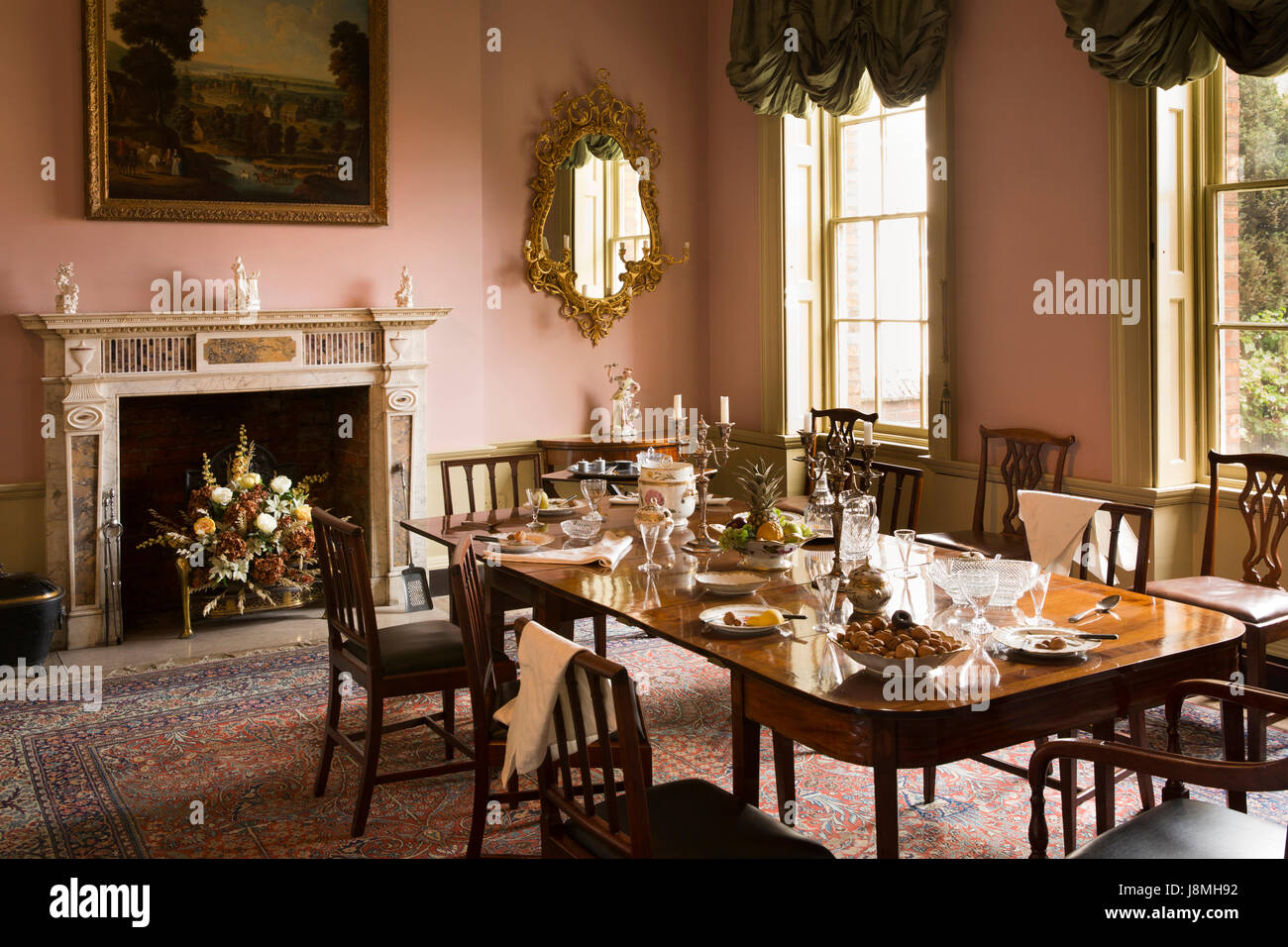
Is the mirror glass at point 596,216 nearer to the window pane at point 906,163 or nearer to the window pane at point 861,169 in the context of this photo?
the window pane at point 861,169

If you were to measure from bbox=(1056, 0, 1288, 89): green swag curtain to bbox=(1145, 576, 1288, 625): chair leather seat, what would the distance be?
1.81 m

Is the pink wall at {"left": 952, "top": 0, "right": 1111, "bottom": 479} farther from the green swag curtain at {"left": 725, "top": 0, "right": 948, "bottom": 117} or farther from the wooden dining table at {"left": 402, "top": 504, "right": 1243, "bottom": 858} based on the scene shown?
the wooden dining table at {"left": 402, "top": 504, "right": 1243, "bottom": 858}

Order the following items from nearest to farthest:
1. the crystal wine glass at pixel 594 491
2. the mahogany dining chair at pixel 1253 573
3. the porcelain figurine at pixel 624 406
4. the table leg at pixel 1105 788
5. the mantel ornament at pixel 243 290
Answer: the table leg at pixel 1105 788
the mahogany dining chair at pixel 1253 573
the crystal wine glass at pixel 594 491
the mantel ornament at pixel 243 290
the porcelain figurine at pixel 624 406

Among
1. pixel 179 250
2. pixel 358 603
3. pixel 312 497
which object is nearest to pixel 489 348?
pixel 312 497

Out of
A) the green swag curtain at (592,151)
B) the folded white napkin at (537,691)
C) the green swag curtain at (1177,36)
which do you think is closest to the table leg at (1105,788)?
the folded white napkin at (537,691)

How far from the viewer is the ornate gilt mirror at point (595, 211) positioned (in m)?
6.95

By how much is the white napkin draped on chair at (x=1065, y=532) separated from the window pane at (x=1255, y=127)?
5.53ft

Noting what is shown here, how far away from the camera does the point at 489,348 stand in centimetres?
684

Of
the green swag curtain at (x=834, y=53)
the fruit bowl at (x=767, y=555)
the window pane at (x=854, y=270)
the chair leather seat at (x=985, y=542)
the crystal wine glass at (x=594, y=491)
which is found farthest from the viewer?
the window pane at (x=854, y=270)

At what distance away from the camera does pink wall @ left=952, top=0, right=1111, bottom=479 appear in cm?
512

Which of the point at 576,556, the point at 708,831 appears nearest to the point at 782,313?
the point at 576,556

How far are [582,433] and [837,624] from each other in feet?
14.3

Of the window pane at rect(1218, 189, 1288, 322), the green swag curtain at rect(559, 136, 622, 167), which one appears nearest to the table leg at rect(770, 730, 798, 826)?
the window pane at rect(1218, 189, 1288, 322)

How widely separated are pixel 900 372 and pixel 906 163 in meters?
1.11
